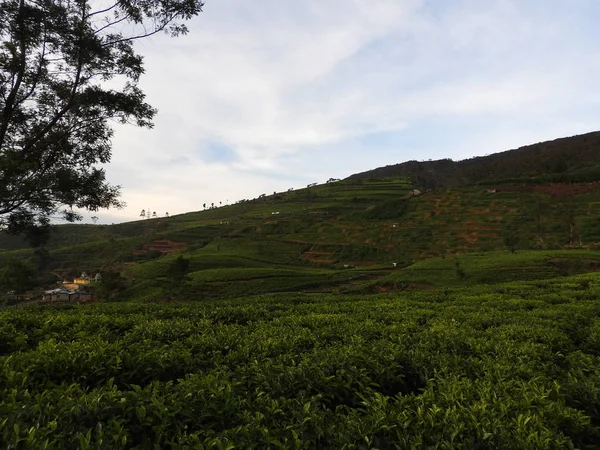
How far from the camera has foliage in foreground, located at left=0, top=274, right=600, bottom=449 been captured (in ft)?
9.13

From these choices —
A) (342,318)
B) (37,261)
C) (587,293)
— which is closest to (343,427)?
(342,318)

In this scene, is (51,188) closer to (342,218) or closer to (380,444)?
(380,444)

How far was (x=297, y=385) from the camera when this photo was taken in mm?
3777

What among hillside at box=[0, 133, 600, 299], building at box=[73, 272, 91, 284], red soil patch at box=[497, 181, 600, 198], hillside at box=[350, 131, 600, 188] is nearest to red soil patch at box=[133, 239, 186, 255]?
hillside at box=[0, 133, 600, 299]

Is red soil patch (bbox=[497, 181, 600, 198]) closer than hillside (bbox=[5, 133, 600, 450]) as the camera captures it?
No

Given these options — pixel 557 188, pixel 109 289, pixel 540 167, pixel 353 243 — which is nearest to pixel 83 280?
pixel 109 289

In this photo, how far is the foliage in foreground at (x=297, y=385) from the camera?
2.78 meters

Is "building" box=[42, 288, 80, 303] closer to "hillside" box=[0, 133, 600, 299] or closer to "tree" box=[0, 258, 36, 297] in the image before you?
"tree" box=[0, 258, 36, 297]

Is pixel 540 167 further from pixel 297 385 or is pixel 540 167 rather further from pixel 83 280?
pixel 297 385

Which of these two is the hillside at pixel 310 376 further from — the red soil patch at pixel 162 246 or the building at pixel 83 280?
the red soil patch at pixel 162 246

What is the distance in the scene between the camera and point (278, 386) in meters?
3.65

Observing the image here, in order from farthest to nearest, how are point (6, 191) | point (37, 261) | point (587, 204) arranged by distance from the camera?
point (37, 261), point (587, 204), point (6, 191)

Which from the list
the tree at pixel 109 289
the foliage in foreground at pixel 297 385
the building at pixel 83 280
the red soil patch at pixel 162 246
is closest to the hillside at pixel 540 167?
the red soil patch at pixel 162 246

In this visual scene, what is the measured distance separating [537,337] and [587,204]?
62.9m
